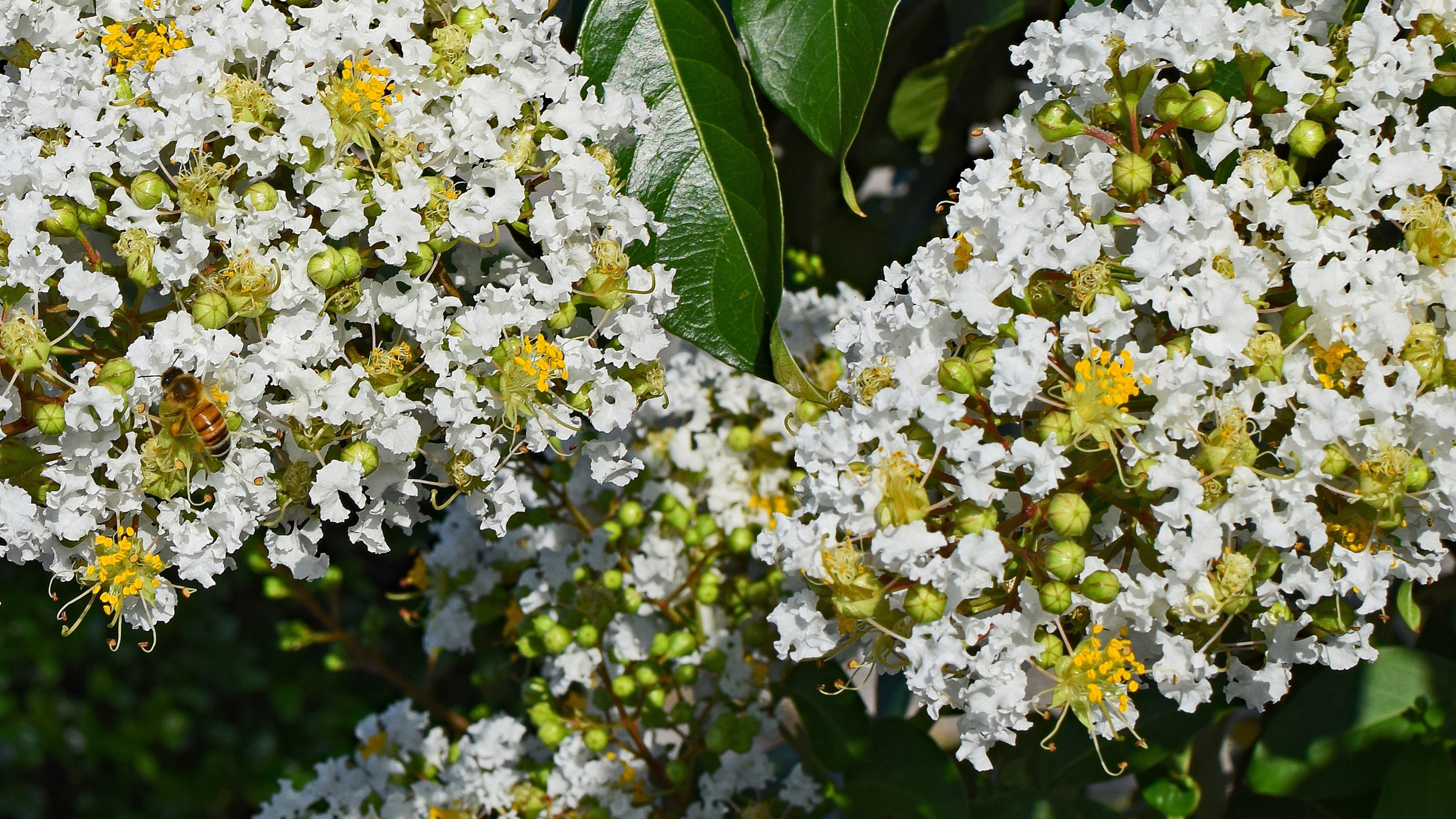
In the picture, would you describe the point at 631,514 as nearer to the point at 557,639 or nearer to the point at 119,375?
the point at 557,639

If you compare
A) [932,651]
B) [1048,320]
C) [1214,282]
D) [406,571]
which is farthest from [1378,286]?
[406,571]

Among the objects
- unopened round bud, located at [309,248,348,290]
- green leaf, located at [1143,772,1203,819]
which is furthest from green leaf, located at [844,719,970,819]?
unopened round bud, located at [309,248,348,290]

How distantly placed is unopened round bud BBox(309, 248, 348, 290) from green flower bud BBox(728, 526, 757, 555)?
63 cm

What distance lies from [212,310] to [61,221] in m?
0.14

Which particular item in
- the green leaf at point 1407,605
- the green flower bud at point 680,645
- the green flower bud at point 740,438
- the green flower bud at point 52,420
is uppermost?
the green flower bud at point 52,420

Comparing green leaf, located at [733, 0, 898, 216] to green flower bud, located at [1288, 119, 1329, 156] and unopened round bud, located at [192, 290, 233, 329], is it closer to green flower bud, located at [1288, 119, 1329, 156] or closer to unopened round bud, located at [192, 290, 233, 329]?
green flower bud, located at [1288, 119, 1329, 156]

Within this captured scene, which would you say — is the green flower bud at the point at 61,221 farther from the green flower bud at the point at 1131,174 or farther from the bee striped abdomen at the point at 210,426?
the green flower bud at the point at 1131,174

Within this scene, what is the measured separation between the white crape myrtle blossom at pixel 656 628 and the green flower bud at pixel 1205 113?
1.90 feet

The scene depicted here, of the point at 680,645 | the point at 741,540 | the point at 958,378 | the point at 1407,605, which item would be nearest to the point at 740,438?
the point at 741,540

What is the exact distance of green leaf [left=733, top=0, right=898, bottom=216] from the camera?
1146 mm

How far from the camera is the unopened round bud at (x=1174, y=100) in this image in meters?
1.01

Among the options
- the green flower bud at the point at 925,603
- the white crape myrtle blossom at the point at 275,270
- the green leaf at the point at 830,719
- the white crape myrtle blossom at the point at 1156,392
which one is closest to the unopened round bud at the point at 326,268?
the white crape myrtle blossom at the point at 275,270

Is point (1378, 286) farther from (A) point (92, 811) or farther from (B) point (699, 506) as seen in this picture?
(A) point (92, 811)

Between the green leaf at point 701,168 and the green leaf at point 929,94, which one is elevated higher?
the green leaf at point 701,168
